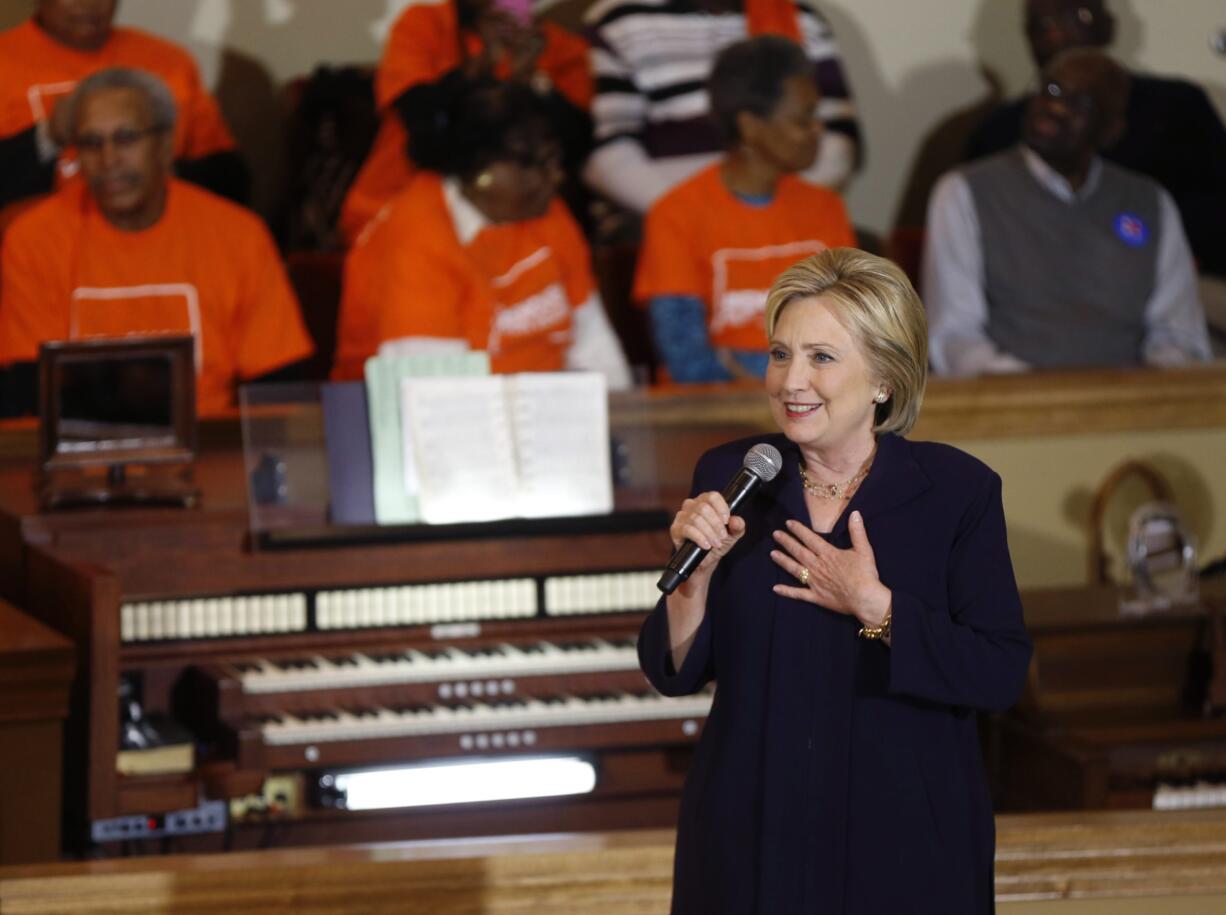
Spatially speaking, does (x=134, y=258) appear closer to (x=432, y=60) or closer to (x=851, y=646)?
(x=432, y=60)

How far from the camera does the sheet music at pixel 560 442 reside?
3426 millimetres

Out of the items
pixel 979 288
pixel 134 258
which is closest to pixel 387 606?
pixel 134 258

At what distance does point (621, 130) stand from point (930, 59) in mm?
1826

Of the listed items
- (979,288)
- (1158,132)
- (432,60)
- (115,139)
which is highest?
(432,60)

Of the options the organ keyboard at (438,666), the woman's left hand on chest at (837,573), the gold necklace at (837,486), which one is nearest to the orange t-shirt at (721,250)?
the organ keyboard at (438,666)

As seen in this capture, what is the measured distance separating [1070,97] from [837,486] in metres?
3.44

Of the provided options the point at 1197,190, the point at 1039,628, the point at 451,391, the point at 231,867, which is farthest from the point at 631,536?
the point at 1197,190

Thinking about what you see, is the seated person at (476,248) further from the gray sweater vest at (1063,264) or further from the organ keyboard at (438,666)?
the organ keyboard at (438,666)

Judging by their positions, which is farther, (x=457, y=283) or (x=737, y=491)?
(x=457, y=283)

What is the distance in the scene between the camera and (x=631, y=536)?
3.52 meters

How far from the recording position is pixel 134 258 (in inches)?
178

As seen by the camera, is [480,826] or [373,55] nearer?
[480,826]

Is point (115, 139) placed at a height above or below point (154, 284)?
above

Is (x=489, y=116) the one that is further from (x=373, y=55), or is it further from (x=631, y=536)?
(x=373, y=55)
